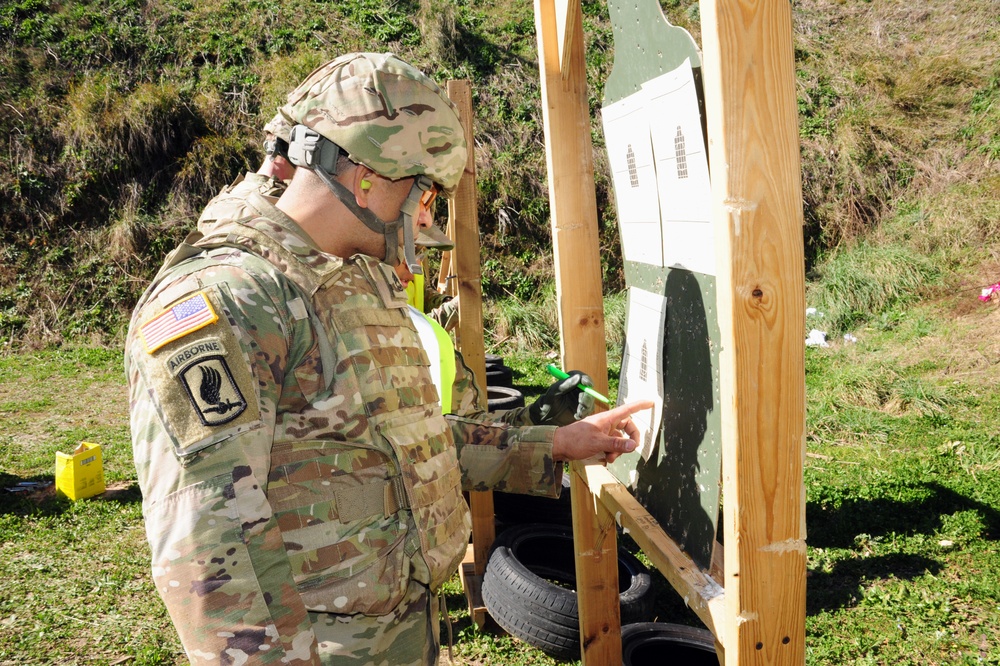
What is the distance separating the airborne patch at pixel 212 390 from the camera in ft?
3.90

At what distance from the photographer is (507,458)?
201 centimetres

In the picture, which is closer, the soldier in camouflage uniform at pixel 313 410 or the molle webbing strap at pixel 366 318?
the soldier in camouflage uniform at pixel 313 410

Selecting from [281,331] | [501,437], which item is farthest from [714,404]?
[281,331]

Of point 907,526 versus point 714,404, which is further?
point 907,526

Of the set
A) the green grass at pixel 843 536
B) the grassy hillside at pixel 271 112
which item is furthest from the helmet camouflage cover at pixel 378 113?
the grassy hillside at pixel 271 112

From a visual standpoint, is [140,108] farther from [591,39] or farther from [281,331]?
[281,331]

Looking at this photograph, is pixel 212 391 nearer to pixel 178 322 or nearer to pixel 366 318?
pixel 178 322

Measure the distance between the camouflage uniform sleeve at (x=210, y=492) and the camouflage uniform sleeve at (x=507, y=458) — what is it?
2.63 ft

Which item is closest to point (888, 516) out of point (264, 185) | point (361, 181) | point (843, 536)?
point (843, 536)

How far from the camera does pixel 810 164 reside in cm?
1048

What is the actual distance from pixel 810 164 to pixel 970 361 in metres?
4.61

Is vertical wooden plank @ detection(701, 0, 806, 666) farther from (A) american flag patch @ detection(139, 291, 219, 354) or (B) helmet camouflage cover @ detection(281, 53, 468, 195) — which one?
(A) american flag patch @ detection(139, 291, 219, 354)

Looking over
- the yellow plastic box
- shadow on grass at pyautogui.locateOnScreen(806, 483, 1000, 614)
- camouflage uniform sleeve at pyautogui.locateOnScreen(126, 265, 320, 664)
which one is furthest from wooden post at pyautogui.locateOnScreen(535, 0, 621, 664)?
the yellow plastic box

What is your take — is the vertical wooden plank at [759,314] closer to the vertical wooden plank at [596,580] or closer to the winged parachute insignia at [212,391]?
the winged parachute insignia at [212,391]
